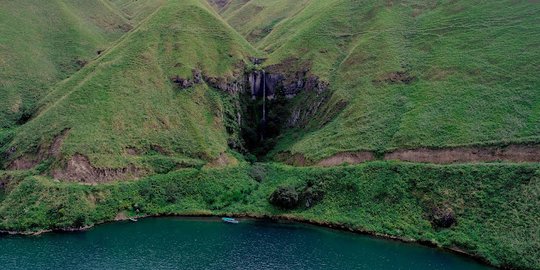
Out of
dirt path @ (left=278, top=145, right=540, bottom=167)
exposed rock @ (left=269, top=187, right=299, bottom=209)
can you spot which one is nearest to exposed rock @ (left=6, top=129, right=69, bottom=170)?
exposed rock @ (left=269, top=187, right=299, bottom=209)

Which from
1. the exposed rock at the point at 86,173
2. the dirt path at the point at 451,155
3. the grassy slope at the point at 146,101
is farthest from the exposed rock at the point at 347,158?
the exposed rock at the point at 86,173

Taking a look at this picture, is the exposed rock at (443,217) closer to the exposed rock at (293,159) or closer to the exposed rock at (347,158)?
the exposed rock at (347,158)

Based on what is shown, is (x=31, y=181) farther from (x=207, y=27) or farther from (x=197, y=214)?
(x=207, y=27)

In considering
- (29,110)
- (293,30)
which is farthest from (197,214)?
(293,30)

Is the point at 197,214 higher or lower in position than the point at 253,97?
lower

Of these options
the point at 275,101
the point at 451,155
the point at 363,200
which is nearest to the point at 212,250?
the point at 363,200

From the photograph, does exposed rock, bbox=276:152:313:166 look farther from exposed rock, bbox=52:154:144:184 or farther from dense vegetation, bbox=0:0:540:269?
exposed rock, bbox=52:154:144:184

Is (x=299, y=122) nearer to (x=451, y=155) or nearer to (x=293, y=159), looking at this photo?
(x=293, y=159)
